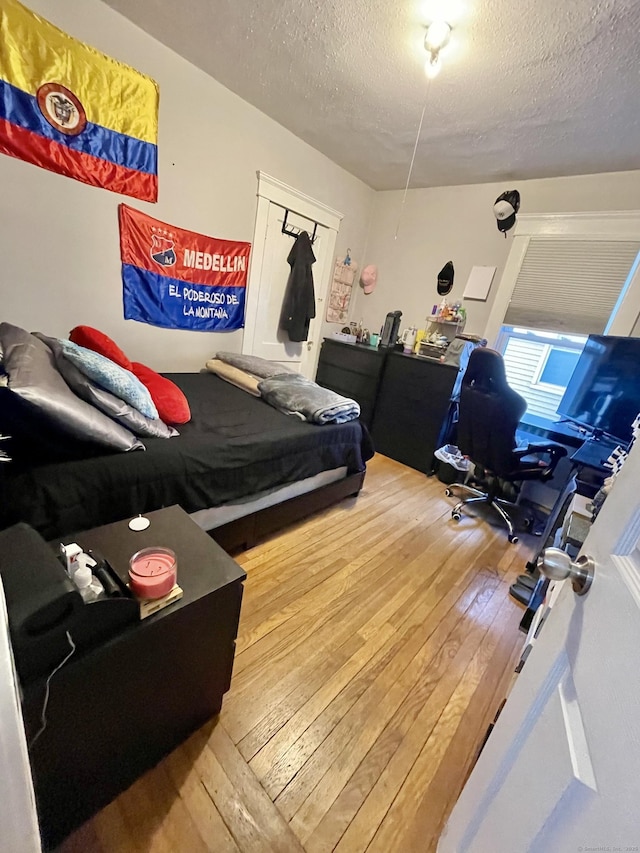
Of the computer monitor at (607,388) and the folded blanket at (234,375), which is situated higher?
the computer monitor at (607,388)

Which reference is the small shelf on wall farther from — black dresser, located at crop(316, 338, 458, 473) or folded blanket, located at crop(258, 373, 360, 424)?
folded blanket, located at crop(258, 373, 360, 424)

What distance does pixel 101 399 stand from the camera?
4.58 feet

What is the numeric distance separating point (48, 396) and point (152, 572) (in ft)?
2.35

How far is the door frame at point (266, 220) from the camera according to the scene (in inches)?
117

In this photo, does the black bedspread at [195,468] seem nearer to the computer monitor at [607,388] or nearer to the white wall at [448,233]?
the computer monitor at [607,388]

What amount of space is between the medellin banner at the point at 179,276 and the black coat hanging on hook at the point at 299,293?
0.48 meters

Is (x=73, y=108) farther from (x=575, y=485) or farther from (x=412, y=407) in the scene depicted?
(x=575, y=485)

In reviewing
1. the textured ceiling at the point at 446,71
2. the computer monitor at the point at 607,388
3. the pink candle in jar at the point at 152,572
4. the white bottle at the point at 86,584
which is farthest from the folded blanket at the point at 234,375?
the computer monitor at the point at 607,388

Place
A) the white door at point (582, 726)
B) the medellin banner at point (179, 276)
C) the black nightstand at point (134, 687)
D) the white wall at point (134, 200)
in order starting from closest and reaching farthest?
1. the white door at point (582, 726)
2. the black nightstand at point (134, 687)
3. the white wall at point (134, 200)
4. the medellin banner at point (179, 276)

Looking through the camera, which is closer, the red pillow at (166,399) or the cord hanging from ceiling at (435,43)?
the cord hanging from ceiling at (435,43)

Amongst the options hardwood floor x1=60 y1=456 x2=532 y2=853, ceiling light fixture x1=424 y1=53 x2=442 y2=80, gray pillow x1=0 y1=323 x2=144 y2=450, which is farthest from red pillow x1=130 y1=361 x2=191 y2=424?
ceiling light fixture x1=424 y1=53 x2=442 y2=80

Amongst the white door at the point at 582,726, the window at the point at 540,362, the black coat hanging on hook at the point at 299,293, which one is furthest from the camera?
the black coat hanging on hook at the point at 299,293

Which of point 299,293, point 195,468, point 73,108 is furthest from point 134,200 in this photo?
point 195,468

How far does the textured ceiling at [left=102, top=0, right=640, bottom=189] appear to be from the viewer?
1.58 m
